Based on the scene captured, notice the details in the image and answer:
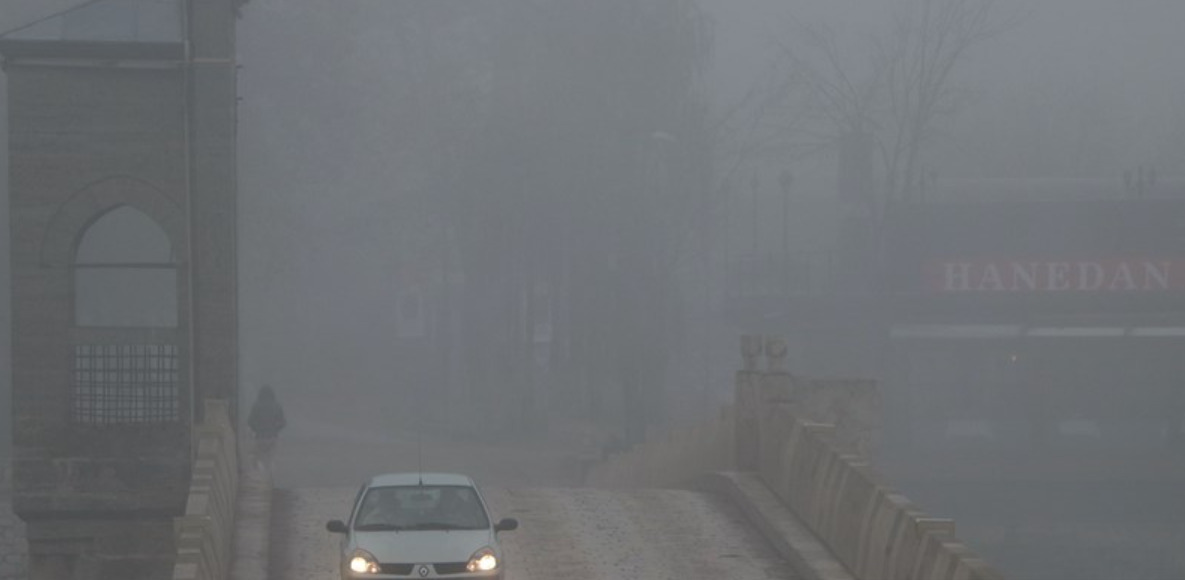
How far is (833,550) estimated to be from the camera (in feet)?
64.0

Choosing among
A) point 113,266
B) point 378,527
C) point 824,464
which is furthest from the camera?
point 113,266

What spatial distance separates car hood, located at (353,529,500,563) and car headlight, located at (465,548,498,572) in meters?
0.05

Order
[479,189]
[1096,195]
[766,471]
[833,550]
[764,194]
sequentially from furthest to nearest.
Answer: [764,194] → [1096,195] → [479,189] → [766,471] → [833,550]

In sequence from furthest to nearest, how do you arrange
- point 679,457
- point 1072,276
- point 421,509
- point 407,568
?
point 1072,276
point 679,457
point 421,509
point 407,568

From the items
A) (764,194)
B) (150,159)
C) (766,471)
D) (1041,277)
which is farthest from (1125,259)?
(764,194)

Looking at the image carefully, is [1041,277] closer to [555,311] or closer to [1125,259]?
[1125,259]

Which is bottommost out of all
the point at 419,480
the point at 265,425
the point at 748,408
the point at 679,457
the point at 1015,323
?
the point at 679,457

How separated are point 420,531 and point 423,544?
0.30m

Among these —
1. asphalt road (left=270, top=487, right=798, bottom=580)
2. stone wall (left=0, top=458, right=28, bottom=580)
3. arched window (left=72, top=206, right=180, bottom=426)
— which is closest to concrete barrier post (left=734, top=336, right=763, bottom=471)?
asphalt road (left=270, top=487, right=798, bottom=580)

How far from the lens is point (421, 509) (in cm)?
1698

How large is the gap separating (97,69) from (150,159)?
140 centimetres

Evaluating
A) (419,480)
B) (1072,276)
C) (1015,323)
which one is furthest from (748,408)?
(1072,276)

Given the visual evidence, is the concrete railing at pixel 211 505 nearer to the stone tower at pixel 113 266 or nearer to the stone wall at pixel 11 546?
the stone tower at pixel 113 266

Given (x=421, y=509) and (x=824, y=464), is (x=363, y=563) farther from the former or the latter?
(x=824, y=464)
